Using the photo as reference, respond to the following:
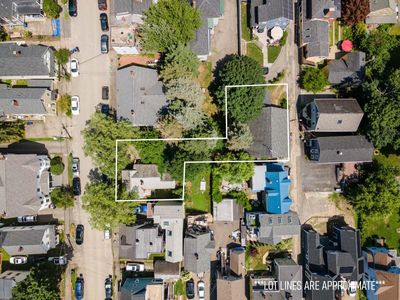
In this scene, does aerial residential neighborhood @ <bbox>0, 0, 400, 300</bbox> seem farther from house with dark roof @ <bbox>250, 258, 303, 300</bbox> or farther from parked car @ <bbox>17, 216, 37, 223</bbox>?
parked car @ <bbox>17, 216, 37, 223</bbox>

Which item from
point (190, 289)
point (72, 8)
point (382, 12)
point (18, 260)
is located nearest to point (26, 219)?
point (18, 260)

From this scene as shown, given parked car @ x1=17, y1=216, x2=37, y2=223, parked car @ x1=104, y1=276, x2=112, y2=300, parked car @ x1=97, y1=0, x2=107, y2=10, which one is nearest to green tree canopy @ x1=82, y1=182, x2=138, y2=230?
parked car @ x1=17, y1=216, x2=37, y2=223

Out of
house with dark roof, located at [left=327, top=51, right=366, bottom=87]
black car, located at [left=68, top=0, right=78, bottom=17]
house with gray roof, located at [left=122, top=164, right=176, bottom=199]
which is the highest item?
black car, located at [left=68, top=0, right=78, bottom=17]

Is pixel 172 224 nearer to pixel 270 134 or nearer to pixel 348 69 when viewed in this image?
pixel 270 134

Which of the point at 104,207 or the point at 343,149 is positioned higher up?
the point at 343,149

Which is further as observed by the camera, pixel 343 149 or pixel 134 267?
pixel 134 267

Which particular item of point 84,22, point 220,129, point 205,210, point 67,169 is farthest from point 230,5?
point 67,169
